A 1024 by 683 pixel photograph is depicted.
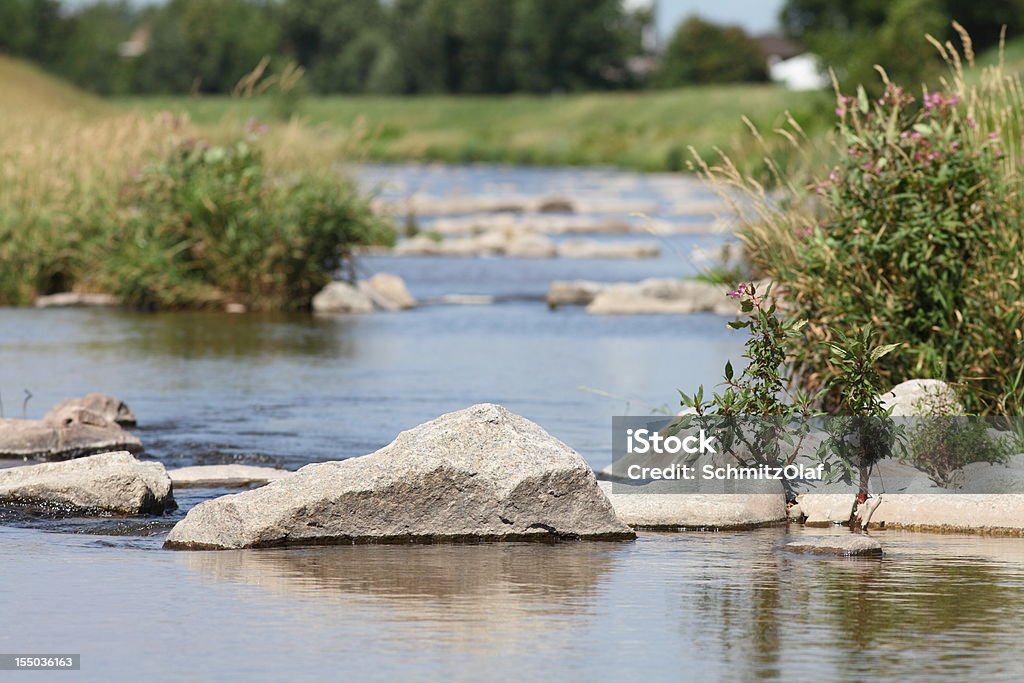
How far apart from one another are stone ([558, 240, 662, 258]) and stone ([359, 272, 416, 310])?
9595 millimetres

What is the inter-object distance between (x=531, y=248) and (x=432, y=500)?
23408mm

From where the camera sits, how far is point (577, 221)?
128 feet

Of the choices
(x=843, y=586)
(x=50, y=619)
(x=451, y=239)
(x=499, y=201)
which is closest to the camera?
(x=50, y=619)

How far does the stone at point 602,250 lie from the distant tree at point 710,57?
8643 cm

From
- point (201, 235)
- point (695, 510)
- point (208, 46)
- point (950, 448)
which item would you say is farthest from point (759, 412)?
point (208, 46)

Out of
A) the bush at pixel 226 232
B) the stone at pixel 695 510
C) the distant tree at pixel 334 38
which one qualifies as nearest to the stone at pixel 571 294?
the bush at pixel 226 232

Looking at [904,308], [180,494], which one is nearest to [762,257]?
[904,308]

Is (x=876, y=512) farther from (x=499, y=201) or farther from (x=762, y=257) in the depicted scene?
(x=499, y=201)

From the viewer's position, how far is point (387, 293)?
2170cm

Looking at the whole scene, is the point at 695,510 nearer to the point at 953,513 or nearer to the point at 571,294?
the point at 953,513

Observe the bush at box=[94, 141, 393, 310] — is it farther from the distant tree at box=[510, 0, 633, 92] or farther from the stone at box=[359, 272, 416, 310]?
the distant tree at box=[510, 0, 633, 92]

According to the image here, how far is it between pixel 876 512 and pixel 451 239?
25558mm

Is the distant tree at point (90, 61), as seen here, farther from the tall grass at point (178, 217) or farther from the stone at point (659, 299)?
the stone at point (659, 299)

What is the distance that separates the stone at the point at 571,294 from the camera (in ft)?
73.4
